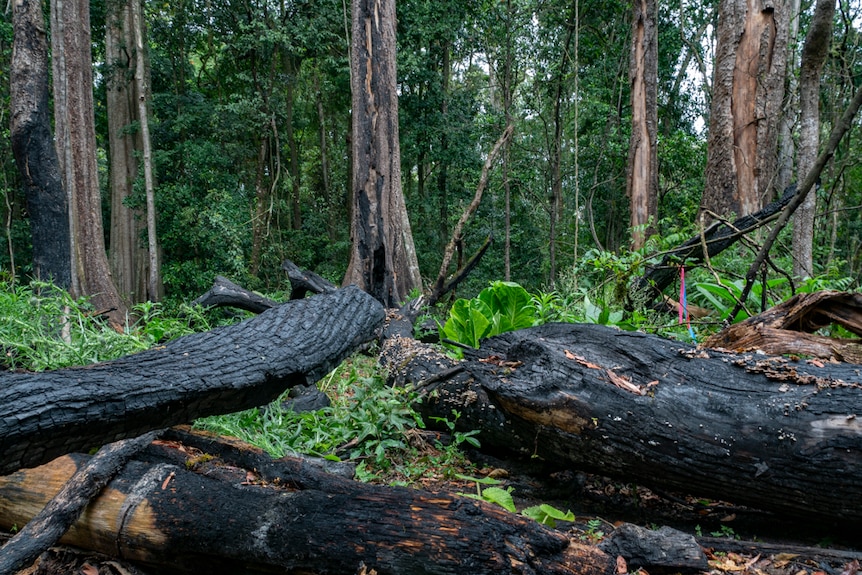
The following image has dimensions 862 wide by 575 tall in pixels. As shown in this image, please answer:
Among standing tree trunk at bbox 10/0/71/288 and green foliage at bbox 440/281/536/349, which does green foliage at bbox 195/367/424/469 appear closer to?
green foliage at bbox 440/281/536/349

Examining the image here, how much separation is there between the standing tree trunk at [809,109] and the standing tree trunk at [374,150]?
4.45 m

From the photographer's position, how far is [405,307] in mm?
6688

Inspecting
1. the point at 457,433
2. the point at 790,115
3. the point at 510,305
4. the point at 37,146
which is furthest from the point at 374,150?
the point at 790,115

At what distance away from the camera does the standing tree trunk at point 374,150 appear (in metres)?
7.11

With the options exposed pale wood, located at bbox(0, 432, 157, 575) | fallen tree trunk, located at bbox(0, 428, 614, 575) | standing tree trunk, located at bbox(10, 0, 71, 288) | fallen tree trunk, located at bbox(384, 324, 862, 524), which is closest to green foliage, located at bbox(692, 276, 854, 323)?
fallen tree trunk, located at bbox(384, 324, 862, 524)

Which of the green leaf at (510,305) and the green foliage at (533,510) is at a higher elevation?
the green leaf at (510,305)

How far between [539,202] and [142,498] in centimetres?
1497

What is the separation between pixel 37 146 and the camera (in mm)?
6332

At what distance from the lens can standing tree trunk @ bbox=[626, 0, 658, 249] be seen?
9180 millimetres

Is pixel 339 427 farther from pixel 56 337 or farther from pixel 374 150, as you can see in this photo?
pixel 374 150

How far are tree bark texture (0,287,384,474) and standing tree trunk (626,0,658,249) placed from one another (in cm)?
729

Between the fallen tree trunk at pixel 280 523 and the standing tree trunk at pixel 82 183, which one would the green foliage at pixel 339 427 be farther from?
the standing tree trunk at pixel 82 183

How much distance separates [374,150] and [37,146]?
12.7 ft

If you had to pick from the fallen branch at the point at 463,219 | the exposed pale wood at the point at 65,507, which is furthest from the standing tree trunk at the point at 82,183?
the exposed pale wood at the point at 65,507
